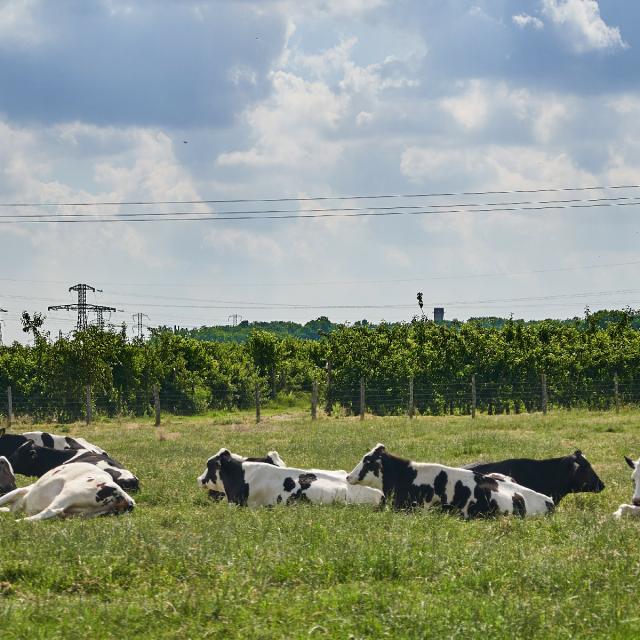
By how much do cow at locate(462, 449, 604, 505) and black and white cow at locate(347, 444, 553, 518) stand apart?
1.69 m

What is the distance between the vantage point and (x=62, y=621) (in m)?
7.45

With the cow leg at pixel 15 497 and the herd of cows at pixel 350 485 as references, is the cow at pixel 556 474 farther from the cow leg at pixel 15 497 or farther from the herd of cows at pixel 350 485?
the cow leg at pixel 15 497

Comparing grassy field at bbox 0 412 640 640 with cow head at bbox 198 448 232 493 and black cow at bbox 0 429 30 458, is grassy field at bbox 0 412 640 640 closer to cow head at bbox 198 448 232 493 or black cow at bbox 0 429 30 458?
cow head at bbox 198 448 232 493

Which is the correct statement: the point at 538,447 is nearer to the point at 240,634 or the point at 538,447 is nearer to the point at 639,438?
the point at 639,438

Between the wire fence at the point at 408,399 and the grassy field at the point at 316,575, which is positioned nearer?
the grassy field at the point at 316,575

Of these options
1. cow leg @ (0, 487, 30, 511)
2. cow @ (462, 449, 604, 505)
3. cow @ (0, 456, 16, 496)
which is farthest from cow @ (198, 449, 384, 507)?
cow @ (0, 456, 16, 496)

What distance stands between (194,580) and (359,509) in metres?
5.30

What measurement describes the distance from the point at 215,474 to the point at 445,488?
4075 mm

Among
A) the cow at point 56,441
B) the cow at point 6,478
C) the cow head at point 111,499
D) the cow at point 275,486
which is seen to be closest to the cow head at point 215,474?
the cow at point 275,486

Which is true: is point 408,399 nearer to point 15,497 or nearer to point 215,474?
point 215,474

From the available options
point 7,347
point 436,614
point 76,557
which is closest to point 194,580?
point 76,557

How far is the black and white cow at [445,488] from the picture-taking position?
14.4 meters

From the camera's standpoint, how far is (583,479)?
16391 millimetres

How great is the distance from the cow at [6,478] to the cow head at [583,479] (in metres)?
9.68
